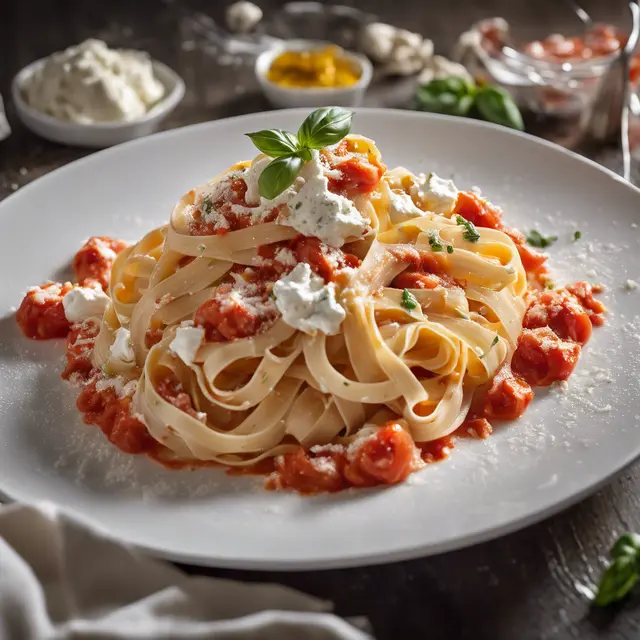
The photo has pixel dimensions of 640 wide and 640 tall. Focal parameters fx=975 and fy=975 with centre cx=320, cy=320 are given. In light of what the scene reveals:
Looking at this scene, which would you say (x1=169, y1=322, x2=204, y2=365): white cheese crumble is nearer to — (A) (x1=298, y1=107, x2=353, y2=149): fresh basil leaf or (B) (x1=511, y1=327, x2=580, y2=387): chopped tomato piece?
(A) (x1=298, y1=107, x2=353, y2=149): fresh basil leaf

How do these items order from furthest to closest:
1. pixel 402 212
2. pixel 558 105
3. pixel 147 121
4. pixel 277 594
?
pixel 558 105, pixel 147 121, pixel 402 212, pixel 277 594

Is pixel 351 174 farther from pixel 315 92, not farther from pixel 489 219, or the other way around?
pixel 315 92

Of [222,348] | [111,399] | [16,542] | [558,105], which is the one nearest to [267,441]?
[222,348]

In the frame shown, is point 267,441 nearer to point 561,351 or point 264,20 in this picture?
point 561,351

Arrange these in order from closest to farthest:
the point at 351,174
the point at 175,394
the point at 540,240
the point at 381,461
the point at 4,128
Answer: the point at 381,461, the point at 175,394, the point at 351,174, the point at 540,240, the point at 4,128

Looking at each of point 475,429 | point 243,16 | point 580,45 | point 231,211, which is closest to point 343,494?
point 475,429

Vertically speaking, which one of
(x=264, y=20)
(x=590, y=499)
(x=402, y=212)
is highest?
(x=402, y=212)

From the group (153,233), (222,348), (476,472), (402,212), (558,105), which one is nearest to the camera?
(476,472)
